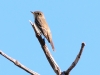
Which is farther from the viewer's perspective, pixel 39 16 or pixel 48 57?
pixel 39 16

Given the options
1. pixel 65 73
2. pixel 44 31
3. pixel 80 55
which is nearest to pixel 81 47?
pixel 80 55

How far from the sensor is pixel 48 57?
2604mm

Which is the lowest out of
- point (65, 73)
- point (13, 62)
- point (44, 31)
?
point (44, 31)

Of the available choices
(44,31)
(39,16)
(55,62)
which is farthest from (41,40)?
(39,16)

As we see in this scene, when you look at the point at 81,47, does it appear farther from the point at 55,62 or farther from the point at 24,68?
the point at 24,68

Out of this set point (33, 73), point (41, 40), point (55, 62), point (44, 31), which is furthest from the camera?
point (44, 31)

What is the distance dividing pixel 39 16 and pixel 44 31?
117 cm

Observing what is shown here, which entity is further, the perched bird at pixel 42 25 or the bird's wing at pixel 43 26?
the bird's wing at pixel 43 26

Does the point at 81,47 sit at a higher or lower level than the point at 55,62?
higher

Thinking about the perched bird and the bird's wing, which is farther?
the bird's wing

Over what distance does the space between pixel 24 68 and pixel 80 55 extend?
530mm

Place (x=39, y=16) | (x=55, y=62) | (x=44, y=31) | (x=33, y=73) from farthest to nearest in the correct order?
1. (x=39, y=16)
2. (x=44, y=31)
3. (x=55, y=62)
4. (x=33, y=73)

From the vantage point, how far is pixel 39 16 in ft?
25.8

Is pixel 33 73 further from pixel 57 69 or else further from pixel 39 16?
pixel 39 16
